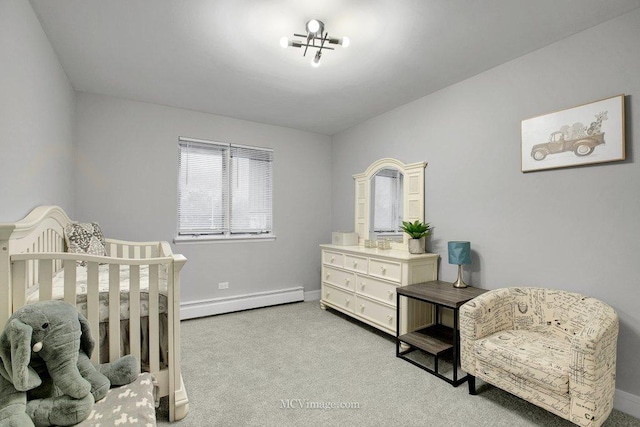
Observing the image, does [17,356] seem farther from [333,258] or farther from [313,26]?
[333,258]

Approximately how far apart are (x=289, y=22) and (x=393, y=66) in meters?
0.99

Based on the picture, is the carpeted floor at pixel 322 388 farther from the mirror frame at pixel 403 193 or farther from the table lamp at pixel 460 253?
the mirror frame at pixel 403 193

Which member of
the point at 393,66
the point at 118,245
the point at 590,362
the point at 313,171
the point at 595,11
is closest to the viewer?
the point at 590,362

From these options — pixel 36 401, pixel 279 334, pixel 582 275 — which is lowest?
pixel 279 334

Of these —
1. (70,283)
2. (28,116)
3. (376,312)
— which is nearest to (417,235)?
(376,312)

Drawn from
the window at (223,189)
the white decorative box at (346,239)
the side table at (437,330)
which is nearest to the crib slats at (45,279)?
the window at (223,189)

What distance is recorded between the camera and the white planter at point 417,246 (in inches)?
120

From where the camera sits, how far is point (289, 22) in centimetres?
201

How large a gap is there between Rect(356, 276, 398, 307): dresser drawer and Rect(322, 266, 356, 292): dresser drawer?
0.11 m

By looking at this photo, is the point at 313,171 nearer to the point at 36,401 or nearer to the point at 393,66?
the point at 393,66

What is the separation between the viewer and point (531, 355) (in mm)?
1785

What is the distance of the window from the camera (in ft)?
12.1

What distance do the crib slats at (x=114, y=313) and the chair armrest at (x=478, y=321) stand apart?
2134 mm

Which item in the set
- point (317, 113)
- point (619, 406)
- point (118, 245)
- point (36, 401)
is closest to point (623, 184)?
point (619, 406)
